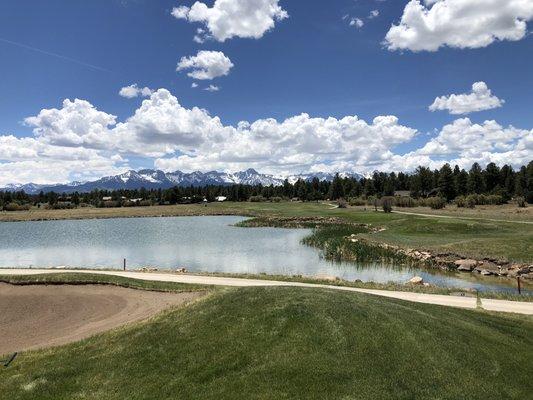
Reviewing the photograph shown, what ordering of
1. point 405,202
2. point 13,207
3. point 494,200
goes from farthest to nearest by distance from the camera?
point 13,207
point 405,202
point 494,200

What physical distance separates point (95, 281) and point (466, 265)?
3400 centimetres

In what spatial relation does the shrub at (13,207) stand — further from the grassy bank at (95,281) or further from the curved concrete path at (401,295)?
the grassy bank at (95,281)

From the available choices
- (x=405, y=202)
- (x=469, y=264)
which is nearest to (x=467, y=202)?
(x=405, y=202)

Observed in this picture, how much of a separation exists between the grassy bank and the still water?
14087 millimetres

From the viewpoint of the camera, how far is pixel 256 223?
104 metres

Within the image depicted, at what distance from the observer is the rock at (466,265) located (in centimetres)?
4406

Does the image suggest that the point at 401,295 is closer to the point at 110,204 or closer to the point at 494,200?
the point at 494,200

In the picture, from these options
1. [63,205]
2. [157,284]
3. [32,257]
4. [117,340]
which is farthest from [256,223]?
[63,205]

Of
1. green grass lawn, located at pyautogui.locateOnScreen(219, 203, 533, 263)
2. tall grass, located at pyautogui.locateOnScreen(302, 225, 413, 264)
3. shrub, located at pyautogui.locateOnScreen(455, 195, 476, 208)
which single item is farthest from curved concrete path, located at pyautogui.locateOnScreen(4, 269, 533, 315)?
shrub, located at pyautogui.locateOnScreen(455, 195, 476, 208)

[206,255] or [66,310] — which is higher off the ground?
[66,310]

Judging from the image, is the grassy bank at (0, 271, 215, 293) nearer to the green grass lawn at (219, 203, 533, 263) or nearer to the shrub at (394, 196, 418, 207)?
the green grass lawn at (219, 203, 533, 263)

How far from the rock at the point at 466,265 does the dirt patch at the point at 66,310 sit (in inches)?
1155

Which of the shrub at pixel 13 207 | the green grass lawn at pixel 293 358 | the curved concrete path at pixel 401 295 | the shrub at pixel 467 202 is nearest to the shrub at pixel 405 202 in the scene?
the shrub at pixel 467 202

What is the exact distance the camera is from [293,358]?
13.4 m
